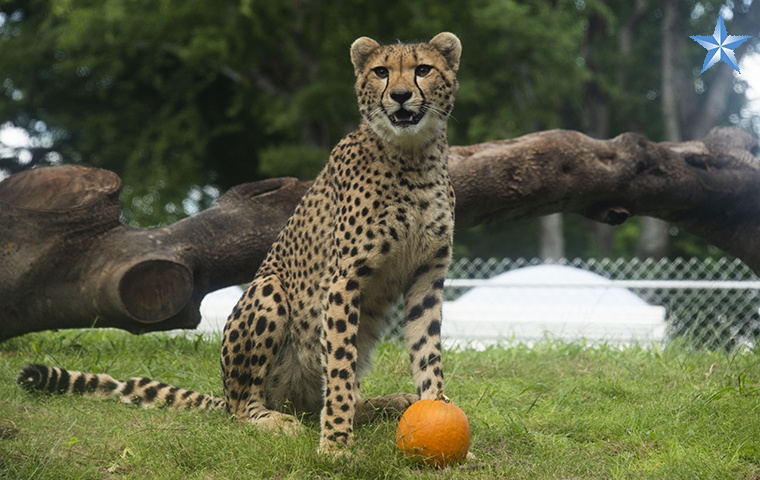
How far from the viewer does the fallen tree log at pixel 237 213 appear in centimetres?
541

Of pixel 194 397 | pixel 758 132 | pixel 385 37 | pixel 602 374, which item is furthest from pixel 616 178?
pixel 758 132

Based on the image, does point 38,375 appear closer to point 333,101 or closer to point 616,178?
point 616,178

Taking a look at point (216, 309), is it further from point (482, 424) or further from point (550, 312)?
point (482, 424)

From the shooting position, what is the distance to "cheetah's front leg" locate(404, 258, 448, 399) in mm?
4133

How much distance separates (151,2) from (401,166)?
13.7 metres

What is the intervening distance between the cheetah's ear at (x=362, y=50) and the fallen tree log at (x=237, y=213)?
1815mm

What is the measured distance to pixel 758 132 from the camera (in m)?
19.5

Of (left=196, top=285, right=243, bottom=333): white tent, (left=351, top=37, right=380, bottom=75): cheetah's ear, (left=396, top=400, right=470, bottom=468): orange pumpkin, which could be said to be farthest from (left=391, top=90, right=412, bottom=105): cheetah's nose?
(left=196, top=285, right=243, bottom=333): white tent

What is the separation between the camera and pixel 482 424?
4449mm

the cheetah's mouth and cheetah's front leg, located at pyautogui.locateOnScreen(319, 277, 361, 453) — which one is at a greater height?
the cheetah's mouth

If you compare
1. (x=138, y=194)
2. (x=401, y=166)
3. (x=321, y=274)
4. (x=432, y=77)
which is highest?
(x=432, y=77)

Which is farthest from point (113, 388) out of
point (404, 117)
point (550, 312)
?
point (550, 312)

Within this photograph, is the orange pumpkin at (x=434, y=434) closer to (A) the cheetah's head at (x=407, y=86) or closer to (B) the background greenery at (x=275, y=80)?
(A) the cheetah's head at (x=407, y=86)

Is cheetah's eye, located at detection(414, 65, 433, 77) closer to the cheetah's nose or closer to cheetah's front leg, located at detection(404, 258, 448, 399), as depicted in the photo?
the cheetah's nose
